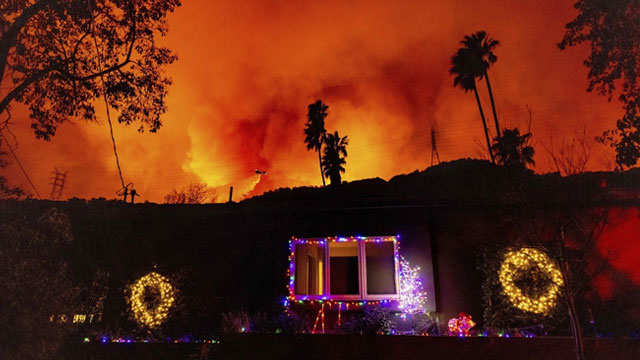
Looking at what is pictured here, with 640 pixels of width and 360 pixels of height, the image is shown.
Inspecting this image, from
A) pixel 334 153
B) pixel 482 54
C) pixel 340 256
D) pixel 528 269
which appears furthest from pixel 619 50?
pixel 334 153

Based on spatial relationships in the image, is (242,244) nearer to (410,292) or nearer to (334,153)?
(410,292)

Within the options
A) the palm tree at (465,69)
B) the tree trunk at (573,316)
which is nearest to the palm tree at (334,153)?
the palm tree at (465,69)

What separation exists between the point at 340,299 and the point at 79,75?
326 inches

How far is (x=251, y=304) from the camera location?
10906 mm

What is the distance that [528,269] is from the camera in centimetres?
905

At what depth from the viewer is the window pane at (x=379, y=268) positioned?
1236cm

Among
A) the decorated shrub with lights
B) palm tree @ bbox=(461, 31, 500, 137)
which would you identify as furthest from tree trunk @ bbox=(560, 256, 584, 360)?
palm tree @ bbox=(461, 31, 500, 137)

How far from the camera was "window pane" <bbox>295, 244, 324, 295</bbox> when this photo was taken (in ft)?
35.5

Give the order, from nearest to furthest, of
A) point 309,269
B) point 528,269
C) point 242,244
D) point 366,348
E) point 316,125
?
point 366,348 → point 528,269 → point 309,269 → point 242,244 → point 316,125

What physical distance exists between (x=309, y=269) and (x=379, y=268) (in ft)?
10.7

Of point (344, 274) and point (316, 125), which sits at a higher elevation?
point (316, 125)

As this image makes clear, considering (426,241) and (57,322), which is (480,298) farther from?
(57,322)

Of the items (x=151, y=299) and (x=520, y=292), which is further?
(x=151, y=299)

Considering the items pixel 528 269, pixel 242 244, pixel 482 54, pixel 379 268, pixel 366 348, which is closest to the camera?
pixel 366 348
